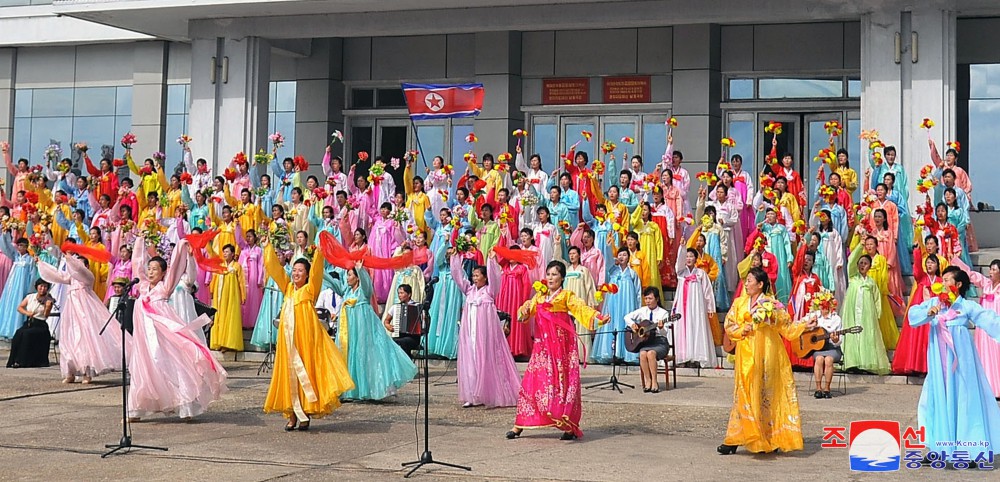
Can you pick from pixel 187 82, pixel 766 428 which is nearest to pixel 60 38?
pixel 187 82

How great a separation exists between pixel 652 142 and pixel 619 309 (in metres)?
7.78

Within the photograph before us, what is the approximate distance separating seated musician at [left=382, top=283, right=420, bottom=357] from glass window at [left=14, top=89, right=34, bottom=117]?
15.8 m

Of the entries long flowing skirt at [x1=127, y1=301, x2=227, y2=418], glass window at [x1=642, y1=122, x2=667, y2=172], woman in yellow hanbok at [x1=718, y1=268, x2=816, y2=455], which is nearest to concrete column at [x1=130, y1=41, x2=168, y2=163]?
glass window at [x1=642, y1=122, x2=667, y2=172]

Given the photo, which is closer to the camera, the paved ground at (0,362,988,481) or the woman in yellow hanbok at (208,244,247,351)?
the paved ground at (0,362,988,481)

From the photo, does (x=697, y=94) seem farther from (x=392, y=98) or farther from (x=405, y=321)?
(x=405, y=321)

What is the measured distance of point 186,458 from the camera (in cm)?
930

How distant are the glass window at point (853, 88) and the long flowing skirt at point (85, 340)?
13.6 metres

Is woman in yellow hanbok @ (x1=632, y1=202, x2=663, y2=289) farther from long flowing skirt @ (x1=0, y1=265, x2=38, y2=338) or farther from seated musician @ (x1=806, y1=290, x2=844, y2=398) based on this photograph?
long flowing skirt @ (x1=0, y1=265, x2=38, y2=338)

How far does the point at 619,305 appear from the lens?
15.9m

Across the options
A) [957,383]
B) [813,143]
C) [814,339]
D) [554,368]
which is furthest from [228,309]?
[813,143]

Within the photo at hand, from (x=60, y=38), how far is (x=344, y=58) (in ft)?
20.8

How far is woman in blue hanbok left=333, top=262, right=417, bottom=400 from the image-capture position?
12656mm

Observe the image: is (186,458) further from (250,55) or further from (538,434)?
(250,55)

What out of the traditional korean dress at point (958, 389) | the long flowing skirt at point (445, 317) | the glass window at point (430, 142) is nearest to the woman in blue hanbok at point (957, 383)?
the traditional korean dress at point (958, 389)
